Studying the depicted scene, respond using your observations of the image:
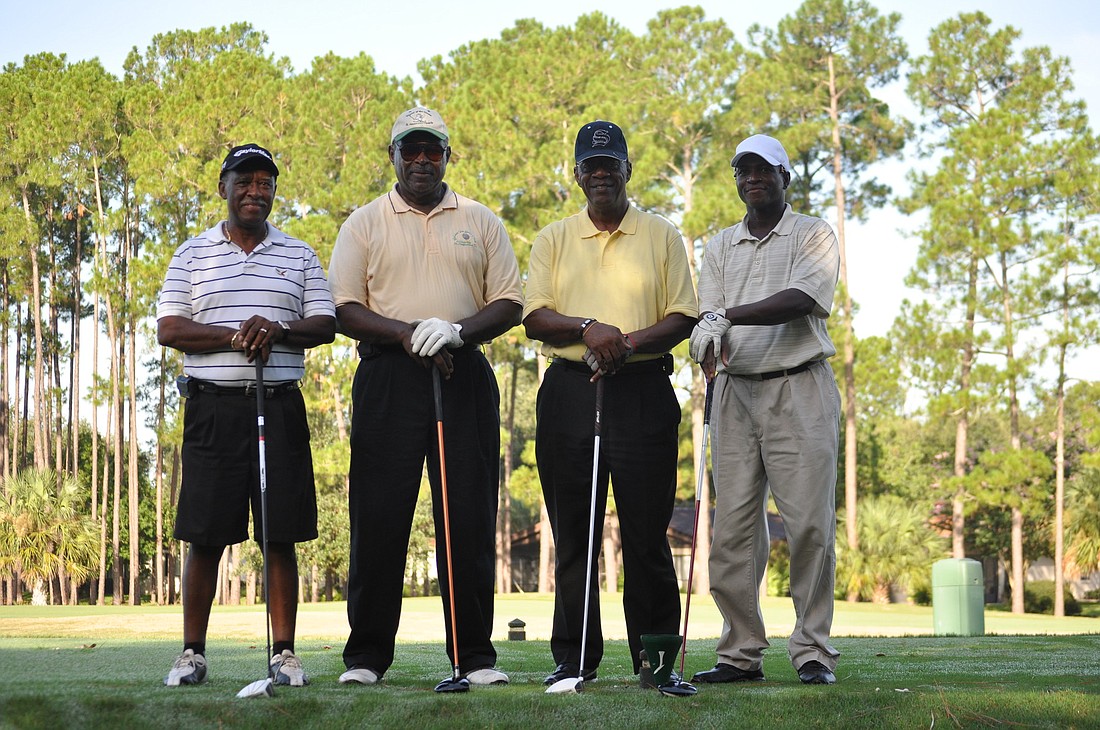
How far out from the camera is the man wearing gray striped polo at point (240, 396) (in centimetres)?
488

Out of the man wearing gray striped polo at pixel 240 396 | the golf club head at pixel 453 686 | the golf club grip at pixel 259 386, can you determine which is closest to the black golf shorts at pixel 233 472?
the man wearing gray striped polo at pixel 240 396

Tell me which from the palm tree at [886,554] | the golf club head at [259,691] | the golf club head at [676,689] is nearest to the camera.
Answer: the golf club head at [259,691]

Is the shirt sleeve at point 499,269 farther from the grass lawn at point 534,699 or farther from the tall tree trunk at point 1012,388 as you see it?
the tall tree trunk at point 1012,388

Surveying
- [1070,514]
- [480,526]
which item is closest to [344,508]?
[1070,514]

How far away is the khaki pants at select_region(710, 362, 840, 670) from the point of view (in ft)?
16.7

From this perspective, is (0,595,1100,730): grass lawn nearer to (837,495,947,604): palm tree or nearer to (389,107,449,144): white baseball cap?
(389,107,449,144): white baseball cap

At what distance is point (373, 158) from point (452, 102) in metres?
2.84

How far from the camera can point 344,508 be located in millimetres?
31656

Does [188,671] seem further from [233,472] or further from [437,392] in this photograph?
[437,392]

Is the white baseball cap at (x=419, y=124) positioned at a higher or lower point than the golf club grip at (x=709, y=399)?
higher

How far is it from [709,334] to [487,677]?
65.0 inches

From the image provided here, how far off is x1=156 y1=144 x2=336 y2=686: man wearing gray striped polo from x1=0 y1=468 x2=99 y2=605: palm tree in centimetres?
2794

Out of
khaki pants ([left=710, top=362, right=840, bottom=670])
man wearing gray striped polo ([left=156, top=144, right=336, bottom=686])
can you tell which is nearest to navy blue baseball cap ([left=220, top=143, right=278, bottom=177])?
man wearing gray striped polo ([left=156, top=144, right=336, bottom=686])

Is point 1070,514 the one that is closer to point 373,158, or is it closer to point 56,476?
point 373,158
